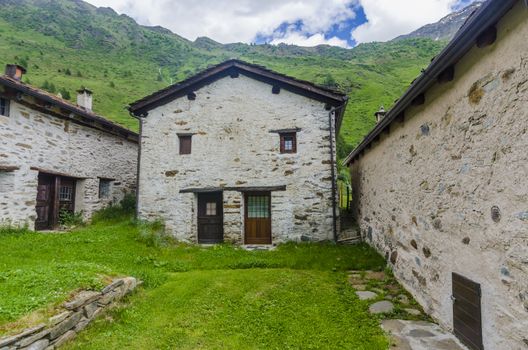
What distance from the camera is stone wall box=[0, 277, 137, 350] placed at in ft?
10.9

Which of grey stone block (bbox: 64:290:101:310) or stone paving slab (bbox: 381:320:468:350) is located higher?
grey stone block (bbox: 64:290:101:310)

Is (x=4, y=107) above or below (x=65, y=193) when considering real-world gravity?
above

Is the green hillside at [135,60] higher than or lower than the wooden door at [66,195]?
higher

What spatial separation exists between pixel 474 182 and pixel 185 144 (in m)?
9.46

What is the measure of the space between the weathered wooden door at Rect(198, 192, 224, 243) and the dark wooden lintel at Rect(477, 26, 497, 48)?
891 cm

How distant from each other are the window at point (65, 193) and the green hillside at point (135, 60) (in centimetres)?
1088

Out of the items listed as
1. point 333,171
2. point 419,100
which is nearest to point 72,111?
point 333,171

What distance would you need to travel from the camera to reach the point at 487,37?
3.09m

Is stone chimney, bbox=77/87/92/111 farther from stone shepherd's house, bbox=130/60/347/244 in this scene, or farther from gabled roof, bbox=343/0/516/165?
gabled roof, bbox=343/0/516/165

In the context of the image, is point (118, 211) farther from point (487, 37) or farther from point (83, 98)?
point (487, 37)

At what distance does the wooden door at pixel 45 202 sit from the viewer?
1109 cm

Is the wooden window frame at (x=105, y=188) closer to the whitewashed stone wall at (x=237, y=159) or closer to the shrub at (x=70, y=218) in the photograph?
the shrub at (x=70, y=218)

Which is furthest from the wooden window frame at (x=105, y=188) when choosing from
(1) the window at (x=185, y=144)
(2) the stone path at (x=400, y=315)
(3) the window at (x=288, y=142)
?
(2) the stone path at (x=400, y=315)

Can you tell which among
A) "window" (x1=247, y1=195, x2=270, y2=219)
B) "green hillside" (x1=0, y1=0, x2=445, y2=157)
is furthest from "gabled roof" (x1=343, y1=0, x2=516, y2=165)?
"green hillside" (x1=0, y1=0, x2=445, y2=157)
